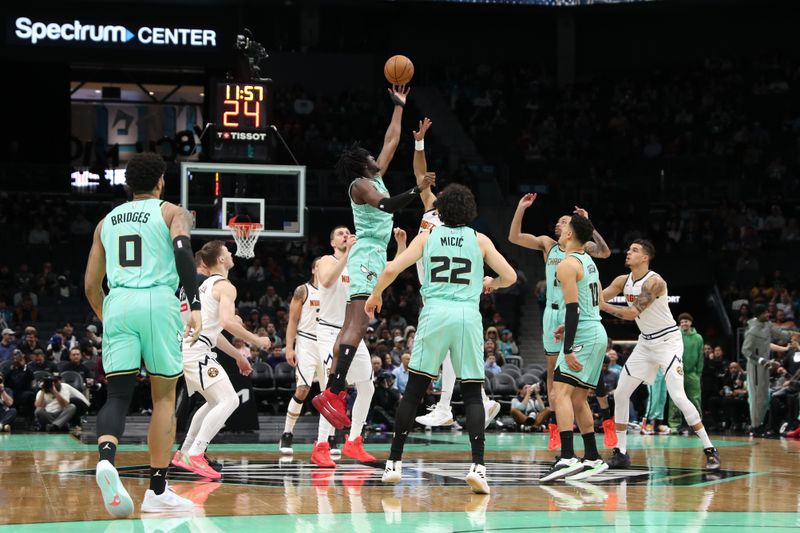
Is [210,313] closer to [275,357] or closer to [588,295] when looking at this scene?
[588,295]

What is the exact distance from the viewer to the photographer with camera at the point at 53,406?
1709cm

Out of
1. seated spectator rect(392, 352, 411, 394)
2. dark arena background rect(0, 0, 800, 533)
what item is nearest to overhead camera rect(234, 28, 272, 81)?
dark arena background rect(0, 0, 800, 533)

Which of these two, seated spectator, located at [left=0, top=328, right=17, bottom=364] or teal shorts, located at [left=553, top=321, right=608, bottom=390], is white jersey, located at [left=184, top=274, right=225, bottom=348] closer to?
teal shorts, located at [left=553, top=321, right=608, bottom=390]

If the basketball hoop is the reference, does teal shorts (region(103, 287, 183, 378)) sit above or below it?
below

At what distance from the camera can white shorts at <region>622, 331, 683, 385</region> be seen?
444 inches

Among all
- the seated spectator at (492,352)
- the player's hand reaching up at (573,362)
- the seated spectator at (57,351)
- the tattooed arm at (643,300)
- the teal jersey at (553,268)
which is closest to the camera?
the player's hand reaching up at (573,362)

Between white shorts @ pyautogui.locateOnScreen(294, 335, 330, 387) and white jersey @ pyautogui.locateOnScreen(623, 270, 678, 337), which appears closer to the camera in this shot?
white jersey @ pyautogui.locateOnScreen(623, 270, 678, 337)

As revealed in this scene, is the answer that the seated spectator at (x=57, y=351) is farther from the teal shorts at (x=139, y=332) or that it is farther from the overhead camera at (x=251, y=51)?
the teal shorts at (x=139, y=332)

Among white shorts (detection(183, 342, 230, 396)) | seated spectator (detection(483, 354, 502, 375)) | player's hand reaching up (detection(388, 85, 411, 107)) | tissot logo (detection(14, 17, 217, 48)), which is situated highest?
tissot logo (detection(14, 17, 217, 48))

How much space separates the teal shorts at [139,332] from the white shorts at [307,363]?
4.98 meters

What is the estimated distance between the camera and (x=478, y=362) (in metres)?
8.72

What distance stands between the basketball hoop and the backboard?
16cm

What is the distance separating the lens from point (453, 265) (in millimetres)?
8695

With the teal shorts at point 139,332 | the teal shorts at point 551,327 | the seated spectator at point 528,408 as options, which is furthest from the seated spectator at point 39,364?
the teal shorts at point 139,332
